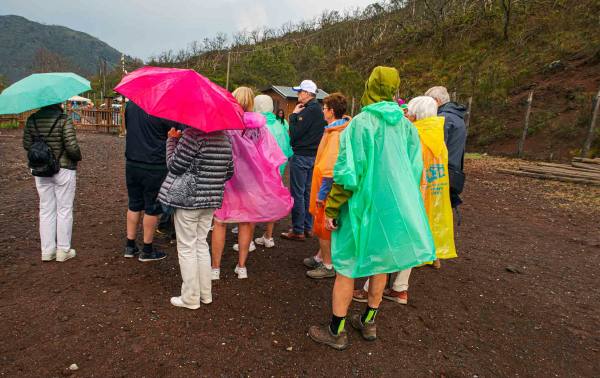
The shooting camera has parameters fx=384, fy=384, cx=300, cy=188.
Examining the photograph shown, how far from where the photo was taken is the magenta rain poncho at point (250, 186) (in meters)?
3.43

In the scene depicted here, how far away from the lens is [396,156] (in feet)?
8.45

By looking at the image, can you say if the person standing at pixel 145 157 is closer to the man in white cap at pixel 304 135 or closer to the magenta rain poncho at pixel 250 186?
the magenta rain poncho at pixel 250 186

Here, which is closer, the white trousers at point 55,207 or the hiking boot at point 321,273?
the white trousers at point 55,207

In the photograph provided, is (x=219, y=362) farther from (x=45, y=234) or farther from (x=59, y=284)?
(x=45, y=234)

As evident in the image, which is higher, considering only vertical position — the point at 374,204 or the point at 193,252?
the point at 374,204

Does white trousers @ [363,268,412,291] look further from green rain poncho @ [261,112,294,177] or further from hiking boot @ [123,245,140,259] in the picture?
hiking boot @ [123,245,140,259]

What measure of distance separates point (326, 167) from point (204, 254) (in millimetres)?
1264

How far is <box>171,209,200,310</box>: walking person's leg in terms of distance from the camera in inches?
114

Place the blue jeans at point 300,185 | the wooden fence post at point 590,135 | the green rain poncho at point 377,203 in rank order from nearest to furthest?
the green rain poncho at point 377,203
the blue jeans at point 300,185
the wooden fence post at point 590,135

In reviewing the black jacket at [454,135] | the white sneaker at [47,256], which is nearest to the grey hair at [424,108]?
the black jacket at [454,135]

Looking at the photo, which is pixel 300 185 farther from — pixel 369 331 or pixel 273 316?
pixel 369 331

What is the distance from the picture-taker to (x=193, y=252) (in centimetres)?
299

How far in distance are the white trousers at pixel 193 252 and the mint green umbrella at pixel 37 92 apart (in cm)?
162

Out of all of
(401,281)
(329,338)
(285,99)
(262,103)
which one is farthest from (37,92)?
(285,99)
